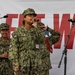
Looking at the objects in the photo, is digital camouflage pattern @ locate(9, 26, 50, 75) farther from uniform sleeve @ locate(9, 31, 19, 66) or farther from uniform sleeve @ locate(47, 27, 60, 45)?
uniform sleeve @ locate(47, 27, 60, 45)

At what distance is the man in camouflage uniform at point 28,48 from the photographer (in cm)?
388

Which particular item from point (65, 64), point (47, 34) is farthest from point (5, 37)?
point (65, 64)

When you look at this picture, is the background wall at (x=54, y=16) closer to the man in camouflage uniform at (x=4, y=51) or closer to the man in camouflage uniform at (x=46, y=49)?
the man in camouflage uniform at (x=46, y=49)

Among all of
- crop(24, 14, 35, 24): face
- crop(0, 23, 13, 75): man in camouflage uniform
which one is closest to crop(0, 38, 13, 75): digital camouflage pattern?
crop(0, 23, 13, 75): man in camouflage uniform

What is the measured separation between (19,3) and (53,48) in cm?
89

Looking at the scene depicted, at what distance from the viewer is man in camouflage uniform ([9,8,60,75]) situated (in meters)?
3.88

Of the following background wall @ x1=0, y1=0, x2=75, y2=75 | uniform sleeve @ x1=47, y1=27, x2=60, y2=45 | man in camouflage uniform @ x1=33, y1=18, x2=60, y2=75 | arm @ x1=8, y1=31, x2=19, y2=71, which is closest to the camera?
arm @ x1=8, y1=31, x2=19, y2=71

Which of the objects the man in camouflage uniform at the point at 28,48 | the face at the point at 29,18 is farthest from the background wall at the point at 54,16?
the face at the point at 29,18

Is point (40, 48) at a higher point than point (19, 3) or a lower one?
lower

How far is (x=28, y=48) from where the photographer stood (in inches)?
153

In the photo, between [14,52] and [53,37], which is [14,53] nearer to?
[14,52]

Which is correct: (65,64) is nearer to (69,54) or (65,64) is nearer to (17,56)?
(69,54)

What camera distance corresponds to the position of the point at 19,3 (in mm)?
5156

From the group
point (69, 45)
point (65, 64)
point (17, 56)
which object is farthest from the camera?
point (69, 45)
